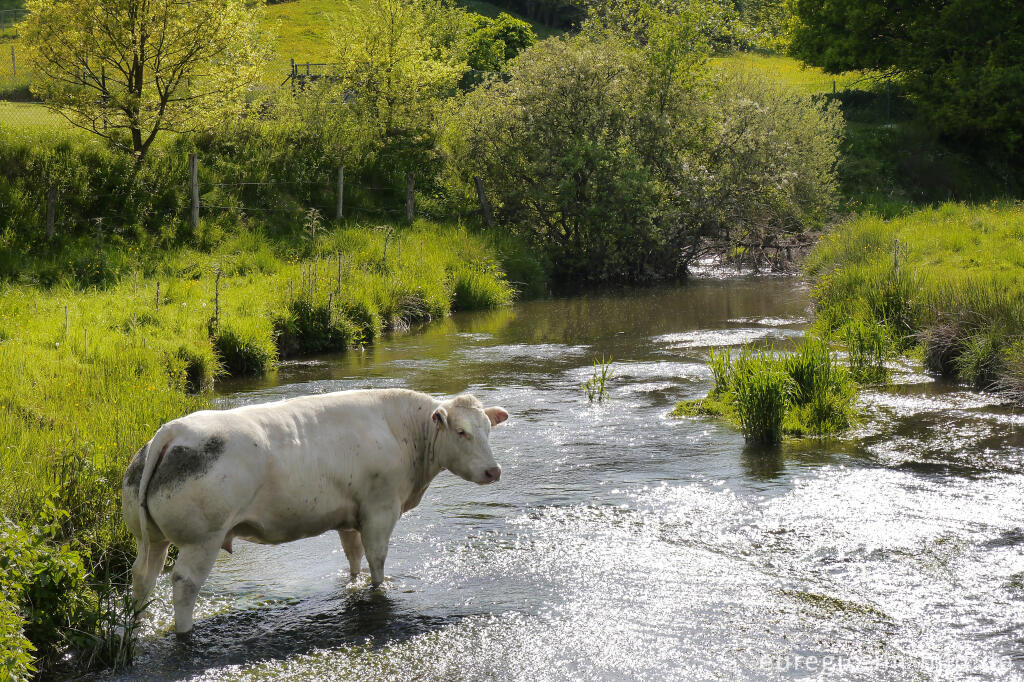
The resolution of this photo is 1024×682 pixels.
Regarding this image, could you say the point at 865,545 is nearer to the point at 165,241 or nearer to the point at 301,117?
the point at 165,241

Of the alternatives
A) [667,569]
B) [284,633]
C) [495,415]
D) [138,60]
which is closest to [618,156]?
[138,60]

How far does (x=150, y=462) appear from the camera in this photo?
745cm

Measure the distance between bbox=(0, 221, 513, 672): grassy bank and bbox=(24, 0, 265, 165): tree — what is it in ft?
15.7

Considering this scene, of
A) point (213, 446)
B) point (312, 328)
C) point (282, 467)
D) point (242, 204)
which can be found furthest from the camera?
point (242, 204)

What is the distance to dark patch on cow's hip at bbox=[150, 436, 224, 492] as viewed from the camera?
291 inches

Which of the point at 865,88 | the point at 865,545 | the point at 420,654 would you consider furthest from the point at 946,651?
the point at 865,88

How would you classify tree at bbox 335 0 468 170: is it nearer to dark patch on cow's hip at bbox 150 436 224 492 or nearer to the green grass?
the green grass

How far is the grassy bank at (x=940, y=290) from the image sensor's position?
16719mm

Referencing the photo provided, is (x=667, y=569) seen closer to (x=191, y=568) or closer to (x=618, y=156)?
(x=191, y=568)

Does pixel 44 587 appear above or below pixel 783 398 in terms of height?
below

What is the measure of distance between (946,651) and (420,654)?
401cm

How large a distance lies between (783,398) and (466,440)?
21.8ft

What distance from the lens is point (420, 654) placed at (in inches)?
306

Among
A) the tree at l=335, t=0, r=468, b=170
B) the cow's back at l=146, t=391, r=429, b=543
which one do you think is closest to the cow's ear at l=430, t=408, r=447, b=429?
the cow's back at l=146, t=391, r=429, b=543
